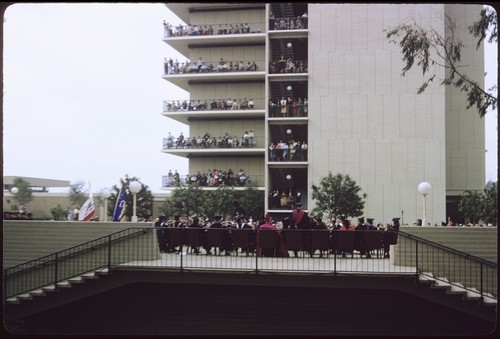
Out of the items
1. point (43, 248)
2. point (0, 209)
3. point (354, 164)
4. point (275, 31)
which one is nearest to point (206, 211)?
point (354, 164)

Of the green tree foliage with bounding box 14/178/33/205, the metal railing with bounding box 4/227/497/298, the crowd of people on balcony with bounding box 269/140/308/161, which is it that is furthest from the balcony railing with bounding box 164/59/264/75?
the metal railing with bounding box 4/227/497/298

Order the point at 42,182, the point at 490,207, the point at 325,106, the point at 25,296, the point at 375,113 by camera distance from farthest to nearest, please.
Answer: the point at 42,182 < the point at 325,106 < the point at 375,113 < the point at 490,207 < the point at 25,296

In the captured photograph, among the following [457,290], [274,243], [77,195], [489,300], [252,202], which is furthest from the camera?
[77,195]

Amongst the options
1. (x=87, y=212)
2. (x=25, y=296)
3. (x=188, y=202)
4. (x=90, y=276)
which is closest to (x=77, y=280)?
(x=90, y=276)

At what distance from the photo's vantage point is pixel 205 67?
4950cm

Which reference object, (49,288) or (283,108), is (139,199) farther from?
(49,288)

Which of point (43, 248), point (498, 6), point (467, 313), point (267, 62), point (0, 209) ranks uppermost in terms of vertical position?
point (267, 62)

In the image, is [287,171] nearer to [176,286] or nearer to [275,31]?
[275,31]

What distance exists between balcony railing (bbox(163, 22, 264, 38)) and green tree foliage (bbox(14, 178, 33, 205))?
19663mm

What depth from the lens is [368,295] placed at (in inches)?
732

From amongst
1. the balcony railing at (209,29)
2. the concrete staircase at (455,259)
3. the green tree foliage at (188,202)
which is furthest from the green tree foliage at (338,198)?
the concrete staircase at (455,259)

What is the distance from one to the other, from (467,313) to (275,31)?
111 feet

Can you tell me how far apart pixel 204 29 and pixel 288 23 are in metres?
7.21

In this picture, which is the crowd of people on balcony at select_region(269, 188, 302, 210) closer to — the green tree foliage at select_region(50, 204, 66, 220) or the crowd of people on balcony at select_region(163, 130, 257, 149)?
the crowd of people on balcony at select_region(163, 130, 257, 149)
